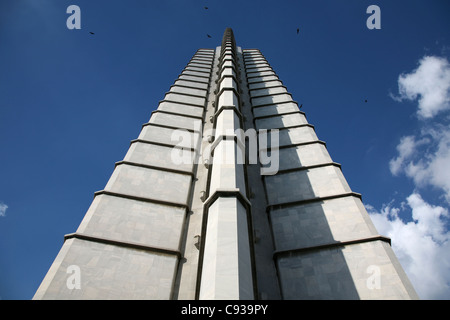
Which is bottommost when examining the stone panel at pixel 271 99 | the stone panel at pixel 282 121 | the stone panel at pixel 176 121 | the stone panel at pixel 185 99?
the stone panel at pixel 176 121

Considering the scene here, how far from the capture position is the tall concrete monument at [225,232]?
5125 millimetres

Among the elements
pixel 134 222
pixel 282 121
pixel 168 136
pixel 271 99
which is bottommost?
pixel 134 222

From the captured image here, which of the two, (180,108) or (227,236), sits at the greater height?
(180,108)

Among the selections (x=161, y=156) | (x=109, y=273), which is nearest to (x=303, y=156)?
(x=161, y=156)

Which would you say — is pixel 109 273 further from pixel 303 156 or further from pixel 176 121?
pixel 176 121

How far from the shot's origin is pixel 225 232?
446cm

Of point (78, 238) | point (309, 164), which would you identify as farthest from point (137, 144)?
point (309, 164)

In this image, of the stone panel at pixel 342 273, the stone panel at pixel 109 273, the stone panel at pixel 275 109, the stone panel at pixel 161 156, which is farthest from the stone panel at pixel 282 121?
the stone panel at pixel 109 273

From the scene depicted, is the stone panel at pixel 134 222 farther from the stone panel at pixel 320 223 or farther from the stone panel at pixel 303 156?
the stone panel at pixel 303 156

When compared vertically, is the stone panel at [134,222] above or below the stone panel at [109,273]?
above

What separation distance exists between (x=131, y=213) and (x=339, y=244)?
18.0ft

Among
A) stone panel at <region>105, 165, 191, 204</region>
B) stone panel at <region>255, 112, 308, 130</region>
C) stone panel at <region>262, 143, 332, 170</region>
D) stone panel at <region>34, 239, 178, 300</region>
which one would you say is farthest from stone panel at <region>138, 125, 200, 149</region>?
stone panel at <region>34, 239, 178, 300</region>

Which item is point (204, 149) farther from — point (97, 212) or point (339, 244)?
point (339, 244)

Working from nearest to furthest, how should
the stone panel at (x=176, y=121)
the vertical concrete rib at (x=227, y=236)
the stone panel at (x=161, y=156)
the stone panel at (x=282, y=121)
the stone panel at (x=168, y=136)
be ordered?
the vertical concrete rib at (x=227, y=236)
the stone panel at (x=161, y=156)
the stone panel at (x=168, y=136)
the stone panel at (x=176, y=121)
the stone panel at (x=282, y=121)
